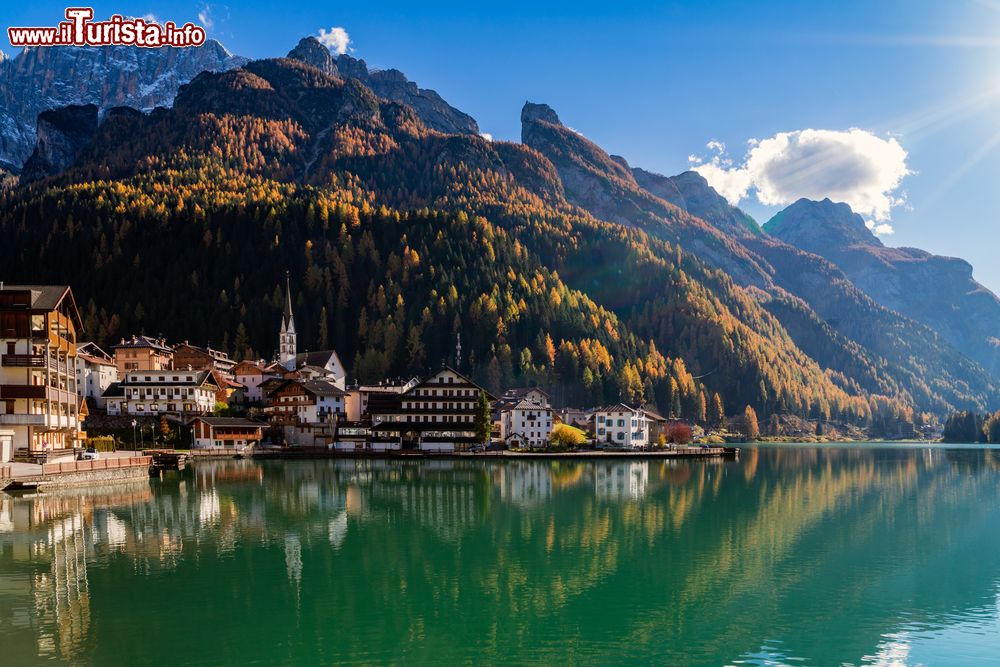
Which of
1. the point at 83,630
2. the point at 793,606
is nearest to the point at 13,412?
the point at 83,630

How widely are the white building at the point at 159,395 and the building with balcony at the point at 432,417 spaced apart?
25.4m

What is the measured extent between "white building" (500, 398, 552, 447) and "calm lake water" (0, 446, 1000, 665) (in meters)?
57.5

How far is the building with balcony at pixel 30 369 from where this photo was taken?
64438 millimetres

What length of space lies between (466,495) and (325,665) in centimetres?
4083

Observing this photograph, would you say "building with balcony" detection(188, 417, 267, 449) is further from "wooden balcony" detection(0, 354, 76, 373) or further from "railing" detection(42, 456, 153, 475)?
"wooden balcony" detection(0, 354, 76, 373)

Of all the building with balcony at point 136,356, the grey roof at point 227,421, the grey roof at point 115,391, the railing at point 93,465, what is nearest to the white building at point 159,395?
the grey roof at point 115,391

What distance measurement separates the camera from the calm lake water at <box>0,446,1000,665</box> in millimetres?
24641

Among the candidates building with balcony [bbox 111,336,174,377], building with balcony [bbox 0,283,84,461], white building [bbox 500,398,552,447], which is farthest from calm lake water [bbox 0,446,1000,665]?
building with balcony [bbox 111,336,174,377]

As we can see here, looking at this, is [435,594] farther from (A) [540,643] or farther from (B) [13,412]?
(B) [13,412]

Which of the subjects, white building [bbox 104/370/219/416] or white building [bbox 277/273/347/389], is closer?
white building [bbox 104/370/219/416]

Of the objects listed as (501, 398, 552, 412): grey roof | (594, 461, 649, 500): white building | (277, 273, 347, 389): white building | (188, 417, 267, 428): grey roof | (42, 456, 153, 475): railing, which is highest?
(277, 273, 347, 389): white building

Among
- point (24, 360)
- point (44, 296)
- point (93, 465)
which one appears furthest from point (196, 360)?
point (93, 465)

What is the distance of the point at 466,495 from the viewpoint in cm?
6322

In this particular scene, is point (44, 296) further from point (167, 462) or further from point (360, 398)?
point (360, 398)
